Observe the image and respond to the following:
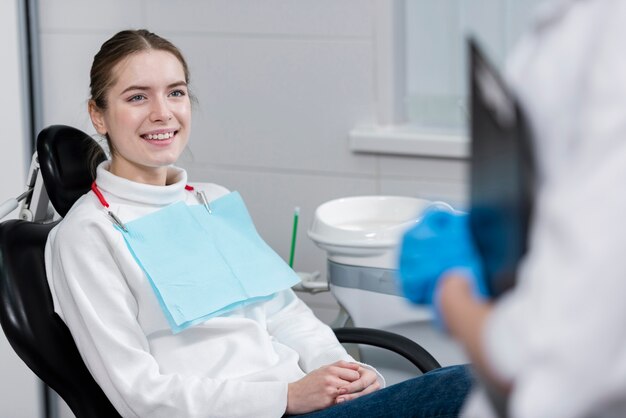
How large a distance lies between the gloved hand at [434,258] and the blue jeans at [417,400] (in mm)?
856

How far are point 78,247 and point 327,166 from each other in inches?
43.9

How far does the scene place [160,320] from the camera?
1851mm

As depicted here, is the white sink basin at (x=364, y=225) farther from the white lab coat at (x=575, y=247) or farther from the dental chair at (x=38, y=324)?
the white lab coat at (x=575, y=247)

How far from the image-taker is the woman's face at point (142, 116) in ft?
6.48

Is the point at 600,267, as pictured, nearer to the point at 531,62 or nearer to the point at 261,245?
the point at 531,62

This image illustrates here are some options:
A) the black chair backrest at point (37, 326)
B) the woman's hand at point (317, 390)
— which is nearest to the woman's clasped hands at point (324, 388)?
the woman's hand at point (317, 390)

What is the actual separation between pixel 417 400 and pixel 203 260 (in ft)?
1.72

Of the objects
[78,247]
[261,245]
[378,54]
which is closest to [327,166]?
[378,54]

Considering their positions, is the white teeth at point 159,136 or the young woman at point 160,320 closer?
the young woman at point 160,320

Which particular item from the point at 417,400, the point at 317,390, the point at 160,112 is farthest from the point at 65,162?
the point at 417,400

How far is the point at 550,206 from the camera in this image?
76 cm

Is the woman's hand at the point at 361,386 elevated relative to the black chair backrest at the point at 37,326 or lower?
lower

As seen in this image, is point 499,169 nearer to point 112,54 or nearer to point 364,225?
point 112,54

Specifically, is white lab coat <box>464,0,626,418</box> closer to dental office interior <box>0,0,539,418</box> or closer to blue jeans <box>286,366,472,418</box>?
blue jeans <box>286,366,472,418</box>
